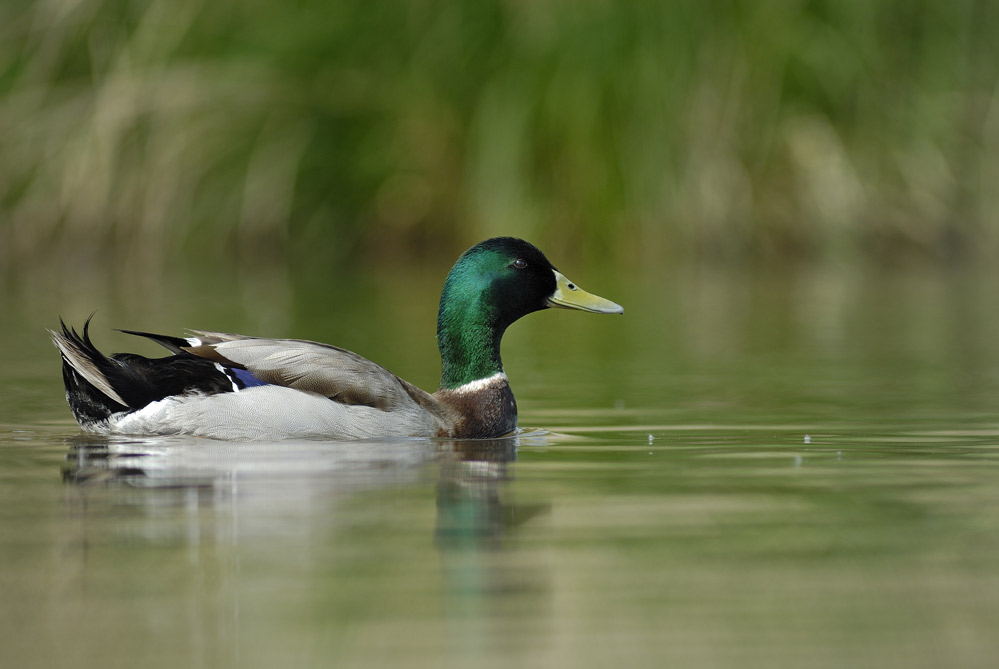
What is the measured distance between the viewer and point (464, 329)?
23.8ft

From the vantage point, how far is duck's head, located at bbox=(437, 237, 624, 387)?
23.7 feet

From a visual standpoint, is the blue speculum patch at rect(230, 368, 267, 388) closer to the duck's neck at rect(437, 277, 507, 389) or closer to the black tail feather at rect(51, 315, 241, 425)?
the black tail feather at rect(51, 315, 241, 425)

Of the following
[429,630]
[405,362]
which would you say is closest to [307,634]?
[429,630]

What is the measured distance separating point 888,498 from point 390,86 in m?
13.2

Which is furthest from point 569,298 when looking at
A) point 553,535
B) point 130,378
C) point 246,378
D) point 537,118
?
point 537,118

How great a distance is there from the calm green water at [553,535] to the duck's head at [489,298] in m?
0.44

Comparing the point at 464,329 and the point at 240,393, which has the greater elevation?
the point at 464,329

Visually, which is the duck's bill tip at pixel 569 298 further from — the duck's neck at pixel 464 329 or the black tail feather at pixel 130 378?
the black tail feather at pixel 130 378

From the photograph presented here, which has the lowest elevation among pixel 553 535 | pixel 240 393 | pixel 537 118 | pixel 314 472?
pixel 553 535

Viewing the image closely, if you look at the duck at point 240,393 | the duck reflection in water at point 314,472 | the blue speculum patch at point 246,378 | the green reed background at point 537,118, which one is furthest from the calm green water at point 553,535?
the green reed background at point 537,118

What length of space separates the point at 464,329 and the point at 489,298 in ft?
0.58

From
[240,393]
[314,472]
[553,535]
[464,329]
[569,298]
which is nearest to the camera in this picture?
[553,535]

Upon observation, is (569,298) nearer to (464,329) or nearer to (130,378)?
(464,329)

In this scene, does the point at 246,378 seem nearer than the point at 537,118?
Yes
